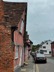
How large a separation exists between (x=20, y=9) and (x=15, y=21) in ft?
15.2

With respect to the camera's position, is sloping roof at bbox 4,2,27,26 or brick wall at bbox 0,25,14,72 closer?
brick wall at bbox 0,25,14,72

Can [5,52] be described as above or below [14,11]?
below

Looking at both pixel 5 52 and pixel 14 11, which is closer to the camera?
pixel 5 52

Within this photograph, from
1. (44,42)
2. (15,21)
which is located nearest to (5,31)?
(15,21)

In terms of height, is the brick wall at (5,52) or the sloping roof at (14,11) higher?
the sloping roof at (14,11)

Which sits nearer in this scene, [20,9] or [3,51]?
[3,51]

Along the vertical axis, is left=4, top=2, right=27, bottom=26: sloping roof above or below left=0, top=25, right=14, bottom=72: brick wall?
above

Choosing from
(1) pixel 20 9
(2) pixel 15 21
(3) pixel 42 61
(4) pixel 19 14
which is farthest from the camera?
(3) pixel 42 61

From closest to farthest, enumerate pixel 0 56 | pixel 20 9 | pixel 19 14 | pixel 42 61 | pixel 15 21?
1. pixel 0 56
2. pixel 15 21
3. pixel 19 14
4. pixel 20 9
5. pixel 42 61

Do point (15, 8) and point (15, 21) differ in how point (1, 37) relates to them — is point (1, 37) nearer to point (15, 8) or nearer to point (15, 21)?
point (15, 21)

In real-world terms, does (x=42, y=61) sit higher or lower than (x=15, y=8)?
lower

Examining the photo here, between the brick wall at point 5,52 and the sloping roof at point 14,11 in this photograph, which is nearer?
the brick wall at point 5,52

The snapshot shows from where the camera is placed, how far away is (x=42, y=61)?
138ft

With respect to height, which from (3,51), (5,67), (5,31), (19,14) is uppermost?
(19,14)
